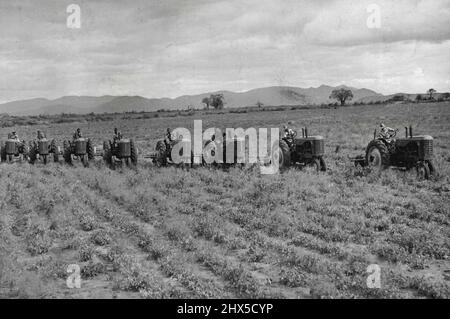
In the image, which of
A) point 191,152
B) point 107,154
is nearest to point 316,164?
point 191,152

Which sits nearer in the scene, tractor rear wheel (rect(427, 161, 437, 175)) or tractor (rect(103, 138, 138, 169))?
tractor rear wheel (rect(427, 161, 437, 175))

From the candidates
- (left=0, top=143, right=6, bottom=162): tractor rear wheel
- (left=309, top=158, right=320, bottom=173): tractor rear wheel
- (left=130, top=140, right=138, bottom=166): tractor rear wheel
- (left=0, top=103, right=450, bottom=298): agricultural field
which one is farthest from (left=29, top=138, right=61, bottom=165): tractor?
(left=309, top=158, right=320, bottom=173): tractor rear wheel

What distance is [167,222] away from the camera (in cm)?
995

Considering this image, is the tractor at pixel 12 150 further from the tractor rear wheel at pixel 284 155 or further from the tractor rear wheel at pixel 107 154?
the tractor rear wheel at pixel 284 155

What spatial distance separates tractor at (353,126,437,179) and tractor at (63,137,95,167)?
10738 mm

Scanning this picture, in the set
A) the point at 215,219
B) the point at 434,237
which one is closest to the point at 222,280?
the point at 215,219

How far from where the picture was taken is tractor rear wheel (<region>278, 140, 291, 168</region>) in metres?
16.5

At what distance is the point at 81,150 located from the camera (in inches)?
768

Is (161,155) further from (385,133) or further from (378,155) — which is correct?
(385,133)

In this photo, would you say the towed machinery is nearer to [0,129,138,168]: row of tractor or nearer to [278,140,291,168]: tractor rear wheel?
[0,129,138,168]: row of tractor

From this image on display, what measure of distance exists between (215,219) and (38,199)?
536 cm

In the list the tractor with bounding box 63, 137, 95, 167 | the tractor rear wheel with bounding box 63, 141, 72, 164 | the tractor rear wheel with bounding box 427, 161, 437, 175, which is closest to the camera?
the tractor rear wheel with bounding box 427, 161, 437, 175

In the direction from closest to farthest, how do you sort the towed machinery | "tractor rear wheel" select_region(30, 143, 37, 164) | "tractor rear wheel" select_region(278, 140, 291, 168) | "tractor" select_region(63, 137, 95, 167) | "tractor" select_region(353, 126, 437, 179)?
"tractor" select_region(353, 126, 437, 179) < "tractor rear wheel" select_region(278, 140, 291, 168) < the towed machinery < "tractor" select_region(63, 137, 95, 167) < "tractor rear wheel" select_region(30, 143, 37, 164)
